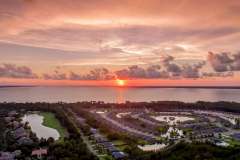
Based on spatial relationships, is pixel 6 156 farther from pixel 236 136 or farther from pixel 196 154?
pixel 236 136

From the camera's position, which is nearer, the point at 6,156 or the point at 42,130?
the point at 6,156

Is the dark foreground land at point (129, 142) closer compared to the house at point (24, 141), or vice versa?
the dark foreground land at point (129, 142)

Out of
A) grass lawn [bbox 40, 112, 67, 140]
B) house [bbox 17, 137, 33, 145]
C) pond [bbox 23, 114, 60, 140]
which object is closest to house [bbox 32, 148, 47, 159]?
house [bbox 17, 137, 33, 145]

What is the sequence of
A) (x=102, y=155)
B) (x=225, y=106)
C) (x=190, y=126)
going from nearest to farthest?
(x=102, y=155), (x=190, y=126), (x=225, y=106)

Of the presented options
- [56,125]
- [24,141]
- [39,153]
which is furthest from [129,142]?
[56,125]

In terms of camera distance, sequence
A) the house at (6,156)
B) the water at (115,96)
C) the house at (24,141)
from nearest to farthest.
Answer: the house at (6,156) → the house at (24,141) → the water at (115,96)

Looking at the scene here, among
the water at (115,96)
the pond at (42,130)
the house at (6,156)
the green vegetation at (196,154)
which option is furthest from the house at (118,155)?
the water at (115,96)

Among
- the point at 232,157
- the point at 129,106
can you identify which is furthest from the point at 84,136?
the point at 129,106

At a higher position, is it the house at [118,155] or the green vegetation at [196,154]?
the green vegetation at [196,154]

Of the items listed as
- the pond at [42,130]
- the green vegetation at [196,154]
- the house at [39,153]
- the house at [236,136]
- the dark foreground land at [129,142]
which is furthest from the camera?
the pond at [42,130]

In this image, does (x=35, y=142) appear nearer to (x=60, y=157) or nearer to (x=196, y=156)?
(x=60, y=157)

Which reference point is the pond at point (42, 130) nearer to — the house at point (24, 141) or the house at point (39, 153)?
the house at point (24, 141)
